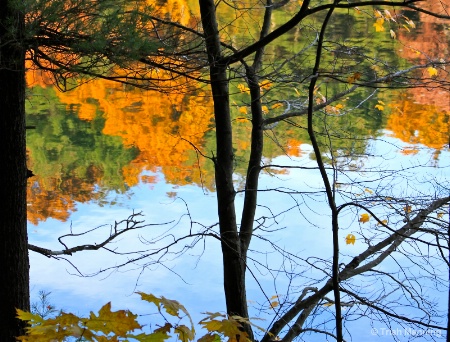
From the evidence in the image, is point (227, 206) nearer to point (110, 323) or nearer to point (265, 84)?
point (265, 84)

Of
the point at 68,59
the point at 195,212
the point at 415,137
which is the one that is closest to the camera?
the point at 68,59

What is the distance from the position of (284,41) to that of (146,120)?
124 inches

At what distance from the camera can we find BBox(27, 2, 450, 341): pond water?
4.85 metres

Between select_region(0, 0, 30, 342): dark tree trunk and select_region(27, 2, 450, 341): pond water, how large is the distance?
152 centimetres

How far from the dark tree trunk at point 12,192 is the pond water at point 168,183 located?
4.98ft

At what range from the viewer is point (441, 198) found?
254 centimetres

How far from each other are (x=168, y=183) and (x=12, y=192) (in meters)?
4.30

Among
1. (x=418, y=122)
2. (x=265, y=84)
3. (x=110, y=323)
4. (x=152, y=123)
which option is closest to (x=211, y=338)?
(x=110, y=323)

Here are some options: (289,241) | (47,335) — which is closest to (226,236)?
(47,335)

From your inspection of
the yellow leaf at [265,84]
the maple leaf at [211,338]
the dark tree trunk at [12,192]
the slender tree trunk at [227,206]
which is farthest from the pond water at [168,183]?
the maple leaf at [211,338]

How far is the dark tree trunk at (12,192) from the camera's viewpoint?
223 cm

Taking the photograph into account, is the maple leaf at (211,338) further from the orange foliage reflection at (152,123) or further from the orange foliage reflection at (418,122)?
the orange foliage reflection at (418,122)

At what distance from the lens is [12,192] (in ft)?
7.57

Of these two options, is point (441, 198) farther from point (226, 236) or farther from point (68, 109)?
point (68, 109)
